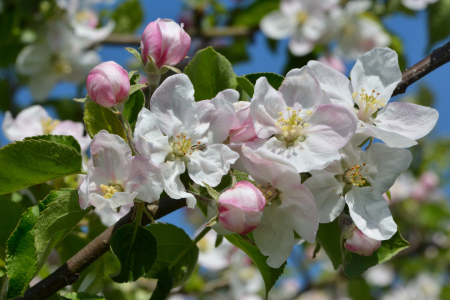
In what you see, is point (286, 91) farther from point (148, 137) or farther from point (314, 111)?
point (148, 137)

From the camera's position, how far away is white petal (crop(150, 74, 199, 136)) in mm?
947

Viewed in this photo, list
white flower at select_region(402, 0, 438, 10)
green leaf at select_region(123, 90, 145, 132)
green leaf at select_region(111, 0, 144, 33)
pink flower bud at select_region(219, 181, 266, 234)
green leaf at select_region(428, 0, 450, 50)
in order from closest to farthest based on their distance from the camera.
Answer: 1. pink flower bud at select_region(219, 181, 266, 234)
2. green leaf at select_region(123, 90, 145, 132)
3. green leaf at select_region(428, 0, 450, 50)
4. white flower at select_region(402, 0, 438, 10)
5. green leaf at select_region(111, 0, 144, 33)

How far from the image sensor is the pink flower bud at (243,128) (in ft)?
3.14

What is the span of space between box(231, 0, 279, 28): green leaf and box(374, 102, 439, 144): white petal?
2207 mm

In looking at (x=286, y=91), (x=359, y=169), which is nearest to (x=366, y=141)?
(x=359, y=169)

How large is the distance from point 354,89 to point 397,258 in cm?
297

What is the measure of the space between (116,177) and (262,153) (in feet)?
0.83

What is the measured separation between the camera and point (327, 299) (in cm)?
Result: 430

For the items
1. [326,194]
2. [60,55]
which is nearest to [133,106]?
[326,194]

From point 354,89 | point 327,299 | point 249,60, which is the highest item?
point 354,89

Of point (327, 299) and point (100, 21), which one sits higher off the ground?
point (100, 21)

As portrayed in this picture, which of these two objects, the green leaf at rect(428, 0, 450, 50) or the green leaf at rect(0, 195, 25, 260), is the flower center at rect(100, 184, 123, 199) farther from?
the green leaf at rect(428, 0, 450, 50)

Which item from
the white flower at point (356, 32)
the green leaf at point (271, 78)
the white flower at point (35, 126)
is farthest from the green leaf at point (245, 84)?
the white flower at point (356, 32)

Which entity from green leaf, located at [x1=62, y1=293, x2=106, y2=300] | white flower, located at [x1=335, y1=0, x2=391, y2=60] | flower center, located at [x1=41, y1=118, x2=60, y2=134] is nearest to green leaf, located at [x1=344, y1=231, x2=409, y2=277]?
green leaf, located at [x1=62, y1=293, x2=106, y2=300]
